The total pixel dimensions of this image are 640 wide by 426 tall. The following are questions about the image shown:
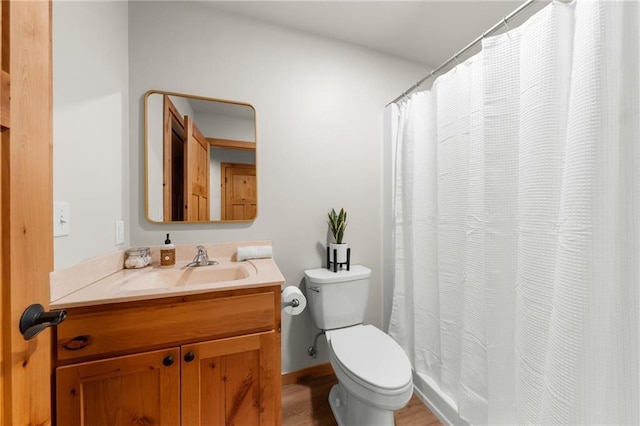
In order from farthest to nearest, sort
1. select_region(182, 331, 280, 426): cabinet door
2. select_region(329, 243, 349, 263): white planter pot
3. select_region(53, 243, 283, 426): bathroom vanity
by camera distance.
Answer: select_region(329, 243, 349, 263): white planter pot < select_region(182, 331, 280, 426): cabinet door < select_region(53, 243, 283, 426): bathroom vanity

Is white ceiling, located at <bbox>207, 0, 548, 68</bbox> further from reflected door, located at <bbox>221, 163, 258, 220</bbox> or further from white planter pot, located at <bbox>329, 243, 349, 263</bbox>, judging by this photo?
white planter pot, located at <bbox>329, 243, 349, 263</bbox>

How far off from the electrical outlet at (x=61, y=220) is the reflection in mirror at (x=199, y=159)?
1.49ft

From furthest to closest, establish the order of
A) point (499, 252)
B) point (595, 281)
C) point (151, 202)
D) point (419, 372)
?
point (419, 372), point (151, 202), point (499, 252), point (595, 281)

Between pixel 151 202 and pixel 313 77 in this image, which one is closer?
pixel 151 202

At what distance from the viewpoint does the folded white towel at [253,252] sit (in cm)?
140

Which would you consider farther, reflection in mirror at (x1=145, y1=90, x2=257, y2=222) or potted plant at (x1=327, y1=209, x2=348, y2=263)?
potted plant at (x1=327, y1=209, x2=348, y2=263)

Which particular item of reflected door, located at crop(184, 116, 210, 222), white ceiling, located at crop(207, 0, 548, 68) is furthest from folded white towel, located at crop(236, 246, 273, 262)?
white ceiling, located at crop(207, 0, 548, 68)

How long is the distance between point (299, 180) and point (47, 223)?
3.94 feet

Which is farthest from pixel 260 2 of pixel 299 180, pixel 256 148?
pixel 299 180

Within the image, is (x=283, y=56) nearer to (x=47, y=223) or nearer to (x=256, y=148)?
(x=256, y=148)

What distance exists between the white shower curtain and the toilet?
34 cm

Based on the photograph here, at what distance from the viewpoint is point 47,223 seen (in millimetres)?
529

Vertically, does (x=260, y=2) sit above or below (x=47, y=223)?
above

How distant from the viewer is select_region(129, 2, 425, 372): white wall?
1347mm
